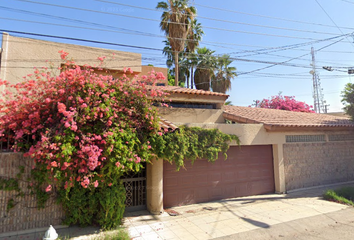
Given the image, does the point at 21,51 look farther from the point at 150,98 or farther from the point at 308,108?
the point at 308,108

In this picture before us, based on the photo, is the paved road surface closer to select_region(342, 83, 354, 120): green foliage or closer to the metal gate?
the metal gate

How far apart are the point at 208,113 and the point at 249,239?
21.0 ft

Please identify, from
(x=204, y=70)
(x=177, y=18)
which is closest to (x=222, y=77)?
(x=204, y=70)

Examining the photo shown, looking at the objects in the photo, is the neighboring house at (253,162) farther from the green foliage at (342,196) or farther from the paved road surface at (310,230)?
the paved road surface at (310,230)

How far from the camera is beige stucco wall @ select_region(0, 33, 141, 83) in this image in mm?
9617

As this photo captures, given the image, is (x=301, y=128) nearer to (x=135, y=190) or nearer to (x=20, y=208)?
(x=135, y=190)

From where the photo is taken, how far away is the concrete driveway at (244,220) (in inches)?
206

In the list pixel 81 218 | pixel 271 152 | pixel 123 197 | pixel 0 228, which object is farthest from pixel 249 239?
pixel 0 228

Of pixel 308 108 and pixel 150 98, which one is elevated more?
pixel 308 108

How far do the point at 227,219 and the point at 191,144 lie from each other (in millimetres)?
2485

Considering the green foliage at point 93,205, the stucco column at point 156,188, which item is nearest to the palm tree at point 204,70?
the stucco column at point 156,188

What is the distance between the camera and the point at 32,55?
1017cm

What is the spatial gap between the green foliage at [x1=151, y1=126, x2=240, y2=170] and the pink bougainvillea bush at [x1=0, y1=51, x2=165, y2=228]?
1.95 ft

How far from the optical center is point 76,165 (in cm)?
471
